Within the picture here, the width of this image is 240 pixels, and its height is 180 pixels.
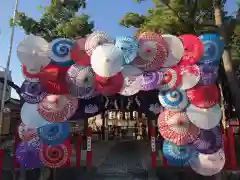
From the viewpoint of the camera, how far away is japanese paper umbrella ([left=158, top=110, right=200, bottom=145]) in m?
7.49

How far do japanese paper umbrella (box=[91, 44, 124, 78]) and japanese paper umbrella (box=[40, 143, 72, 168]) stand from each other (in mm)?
2465

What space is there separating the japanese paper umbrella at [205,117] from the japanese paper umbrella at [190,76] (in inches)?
26.0

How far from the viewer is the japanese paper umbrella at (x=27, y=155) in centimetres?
764

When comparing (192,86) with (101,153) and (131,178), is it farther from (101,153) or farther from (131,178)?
(101,153)

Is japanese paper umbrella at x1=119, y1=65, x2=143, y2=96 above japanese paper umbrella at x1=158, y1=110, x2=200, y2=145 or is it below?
above

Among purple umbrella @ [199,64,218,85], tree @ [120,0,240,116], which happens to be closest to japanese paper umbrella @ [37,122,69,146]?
purple umbrella @ [199,64,218,85]

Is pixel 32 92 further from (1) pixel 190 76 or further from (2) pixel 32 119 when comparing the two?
(1) pixel 190 76

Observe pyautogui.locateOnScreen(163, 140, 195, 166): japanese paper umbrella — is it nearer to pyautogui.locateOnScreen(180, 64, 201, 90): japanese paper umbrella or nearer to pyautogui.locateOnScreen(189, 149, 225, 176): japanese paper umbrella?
pyautogui.locateOnScreen(189, 149, 225, 176): japanese paper umbrella

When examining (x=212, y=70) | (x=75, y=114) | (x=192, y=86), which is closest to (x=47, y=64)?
(x=75, y=114)

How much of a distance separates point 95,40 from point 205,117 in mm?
3678

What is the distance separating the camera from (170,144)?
7645 mm

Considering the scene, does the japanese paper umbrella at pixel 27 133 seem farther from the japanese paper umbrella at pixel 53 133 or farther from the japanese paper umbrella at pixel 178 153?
the japanese paper umbrella at pixel 178 153

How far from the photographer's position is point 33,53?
768cm

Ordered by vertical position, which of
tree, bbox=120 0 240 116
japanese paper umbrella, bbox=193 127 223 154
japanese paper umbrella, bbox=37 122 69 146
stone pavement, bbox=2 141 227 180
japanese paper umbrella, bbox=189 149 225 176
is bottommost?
stone pavement, bbox=2 141 227 180
